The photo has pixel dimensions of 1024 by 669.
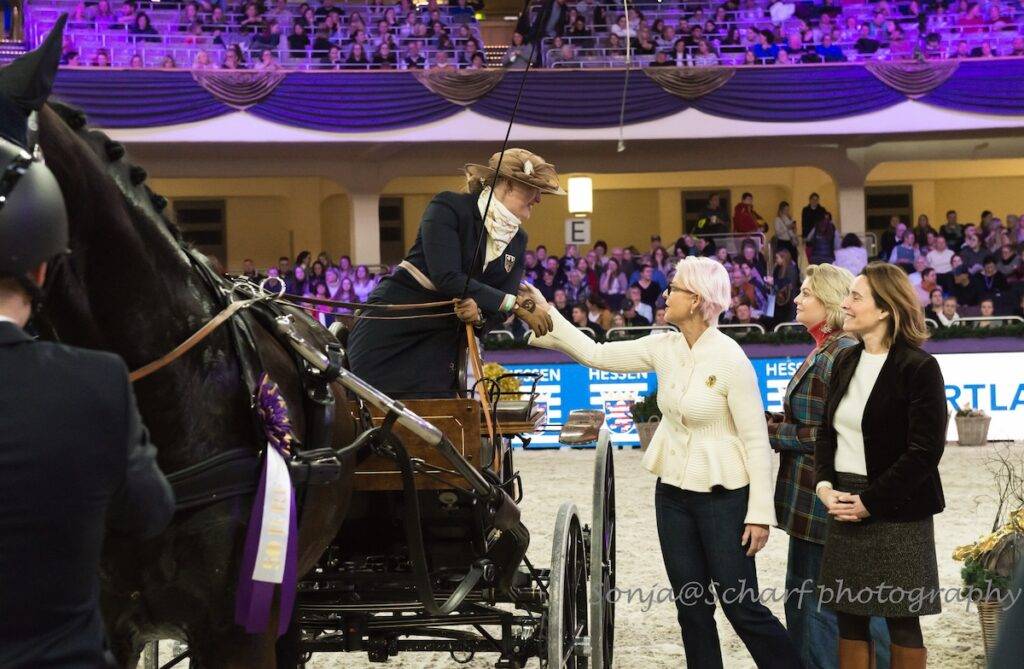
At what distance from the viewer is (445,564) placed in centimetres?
471

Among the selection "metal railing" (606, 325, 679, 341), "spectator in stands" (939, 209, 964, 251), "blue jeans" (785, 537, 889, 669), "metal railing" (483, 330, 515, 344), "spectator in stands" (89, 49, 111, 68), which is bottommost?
"blue jeans" (785, 537, 889, 669)

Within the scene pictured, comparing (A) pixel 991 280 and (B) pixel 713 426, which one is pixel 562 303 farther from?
(B) pixel 713 426

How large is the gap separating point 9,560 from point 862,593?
10.1 ft

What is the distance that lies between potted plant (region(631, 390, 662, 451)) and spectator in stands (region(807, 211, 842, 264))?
660 cm

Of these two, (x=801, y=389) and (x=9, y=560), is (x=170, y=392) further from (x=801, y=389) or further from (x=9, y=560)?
(x=801, y=389)

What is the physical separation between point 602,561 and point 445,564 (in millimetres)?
739

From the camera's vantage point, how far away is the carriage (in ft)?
14.1

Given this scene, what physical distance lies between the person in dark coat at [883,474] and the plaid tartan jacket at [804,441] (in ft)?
1.09

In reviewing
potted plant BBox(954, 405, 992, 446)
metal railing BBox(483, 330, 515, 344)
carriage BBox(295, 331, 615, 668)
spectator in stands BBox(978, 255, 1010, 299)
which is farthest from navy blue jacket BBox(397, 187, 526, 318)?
spectator in stands BBox(978, 255, 1010, 299)

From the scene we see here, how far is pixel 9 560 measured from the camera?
1907mm

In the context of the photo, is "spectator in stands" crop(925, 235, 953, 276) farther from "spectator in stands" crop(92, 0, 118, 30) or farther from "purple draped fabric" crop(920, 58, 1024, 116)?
"spectator in stands" crop(92, 0, 118, 30)

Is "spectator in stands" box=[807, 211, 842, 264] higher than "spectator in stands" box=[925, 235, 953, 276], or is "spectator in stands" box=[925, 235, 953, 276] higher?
"spectator in stands" box=[807, 211, 842, 264]

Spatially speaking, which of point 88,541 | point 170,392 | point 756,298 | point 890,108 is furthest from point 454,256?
point 890,108

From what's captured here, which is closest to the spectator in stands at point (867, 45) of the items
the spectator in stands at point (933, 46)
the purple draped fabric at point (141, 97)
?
the spectator in stands at point (933, 46)
